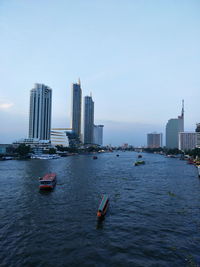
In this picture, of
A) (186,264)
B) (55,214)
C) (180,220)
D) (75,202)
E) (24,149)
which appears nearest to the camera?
(186,264)

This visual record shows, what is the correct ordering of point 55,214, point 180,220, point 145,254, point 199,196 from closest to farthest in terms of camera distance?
point 145,254 → point 180,220 → point 55,214 → point 199,196

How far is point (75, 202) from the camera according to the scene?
124ft

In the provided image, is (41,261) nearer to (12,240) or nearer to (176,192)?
(12,240)

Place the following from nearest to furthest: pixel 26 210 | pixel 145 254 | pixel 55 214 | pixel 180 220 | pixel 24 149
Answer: pixel 145 254
pixel 180 220
pixel 55 214
pixel 26 210
pixel 24 149

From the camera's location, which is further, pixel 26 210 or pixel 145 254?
pixel 26 210

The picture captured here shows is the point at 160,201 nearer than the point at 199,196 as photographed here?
Yes

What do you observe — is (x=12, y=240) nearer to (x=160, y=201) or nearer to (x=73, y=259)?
(x=73, y=259)

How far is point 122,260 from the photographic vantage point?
1898cm

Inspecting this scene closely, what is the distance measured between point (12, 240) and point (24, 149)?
15311 centimetres

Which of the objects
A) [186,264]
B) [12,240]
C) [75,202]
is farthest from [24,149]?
[186,264]

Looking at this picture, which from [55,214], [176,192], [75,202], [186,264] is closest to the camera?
[186,264]

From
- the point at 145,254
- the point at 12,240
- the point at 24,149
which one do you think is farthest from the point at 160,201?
the point at 24,149

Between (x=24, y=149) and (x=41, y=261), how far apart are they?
520 ft

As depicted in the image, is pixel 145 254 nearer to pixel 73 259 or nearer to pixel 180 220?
pixel 73 259
